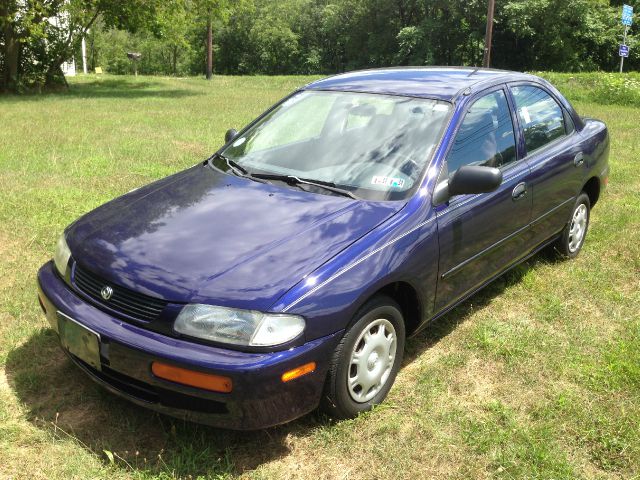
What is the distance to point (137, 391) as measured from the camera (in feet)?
8.84

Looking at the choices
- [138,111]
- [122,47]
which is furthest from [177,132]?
[122,47]

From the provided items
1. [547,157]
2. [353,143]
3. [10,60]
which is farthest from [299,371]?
[10,60]

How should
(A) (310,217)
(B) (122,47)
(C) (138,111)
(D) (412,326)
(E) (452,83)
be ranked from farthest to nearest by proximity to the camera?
1. (B) (122,47)
2. (C) (138,111)
3. (E) (452,83)
4. (D) (412,326)
5. (A) (310,217)

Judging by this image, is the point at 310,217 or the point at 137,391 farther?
the point at 310,217

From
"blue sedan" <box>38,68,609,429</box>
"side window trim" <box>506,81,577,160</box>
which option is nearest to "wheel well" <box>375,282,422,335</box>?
"blue sedan" <box>38,68,609,429</box>

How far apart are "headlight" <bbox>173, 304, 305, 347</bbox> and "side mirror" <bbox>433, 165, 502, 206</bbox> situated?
1.23m

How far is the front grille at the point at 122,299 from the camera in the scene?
2637mm

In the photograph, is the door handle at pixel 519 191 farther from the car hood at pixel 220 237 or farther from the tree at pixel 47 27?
the tree at pixel 47 27

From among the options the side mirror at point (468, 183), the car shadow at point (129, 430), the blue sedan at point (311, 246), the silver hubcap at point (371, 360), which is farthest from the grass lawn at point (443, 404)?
the side mirror at point (468, 183)

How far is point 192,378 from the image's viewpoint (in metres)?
2.49

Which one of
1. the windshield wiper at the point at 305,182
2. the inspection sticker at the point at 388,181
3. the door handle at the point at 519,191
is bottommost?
the door handle at the point at 519,191

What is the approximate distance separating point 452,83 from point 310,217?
1.53m

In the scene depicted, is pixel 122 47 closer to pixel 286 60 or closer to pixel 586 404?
pixel 286 60

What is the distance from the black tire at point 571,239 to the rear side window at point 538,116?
671 millimetres
